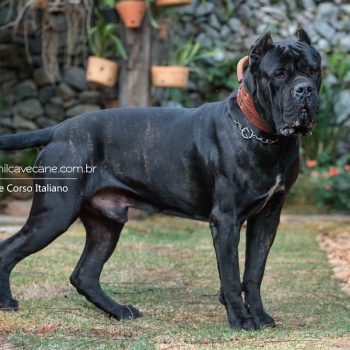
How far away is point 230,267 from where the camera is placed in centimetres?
382

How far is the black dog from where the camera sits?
3721mm

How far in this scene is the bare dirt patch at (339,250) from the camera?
559 centimetres

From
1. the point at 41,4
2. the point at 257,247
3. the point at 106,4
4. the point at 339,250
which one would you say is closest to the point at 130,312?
the point at 257,247

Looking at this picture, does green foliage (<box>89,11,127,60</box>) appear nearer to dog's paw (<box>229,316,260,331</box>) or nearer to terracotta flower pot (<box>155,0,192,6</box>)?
terracotta flower pot (<box>155,0,192,6</box>)

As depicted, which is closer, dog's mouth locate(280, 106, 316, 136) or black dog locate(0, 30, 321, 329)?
dog's mouth locate(280, 106, 316, 136)

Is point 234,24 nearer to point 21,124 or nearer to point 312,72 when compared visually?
point 21,124

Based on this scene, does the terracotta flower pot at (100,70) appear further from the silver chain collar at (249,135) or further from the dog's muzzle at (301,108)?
the dog's muzzle at (301,108)

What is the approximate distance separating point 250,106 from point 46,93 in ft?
20.9

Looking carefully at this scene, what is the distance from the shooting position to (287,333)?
3.72 meters

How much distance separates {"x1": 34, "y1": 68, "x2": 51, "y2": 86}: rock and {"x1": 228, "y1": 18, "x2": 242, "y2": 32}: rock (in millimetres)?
2487

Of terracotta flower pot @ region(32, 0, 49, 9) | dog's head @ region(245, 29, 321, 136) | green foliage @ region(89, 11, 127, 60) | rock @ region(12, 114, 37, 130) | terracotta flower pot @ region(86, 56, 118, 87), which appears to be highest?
dog's head @ region(245, 29, 321, 136)

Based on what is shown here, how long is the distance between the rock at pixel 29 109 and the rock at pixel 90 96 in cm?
55

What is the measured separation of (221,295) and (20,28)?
6.53m

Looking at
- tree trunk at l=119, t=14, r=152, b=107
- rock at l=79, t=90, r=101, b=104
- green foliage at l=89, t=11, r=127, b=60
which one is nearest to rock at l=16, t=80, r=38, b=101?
rock at l=79, t=90, r=101, b=104
